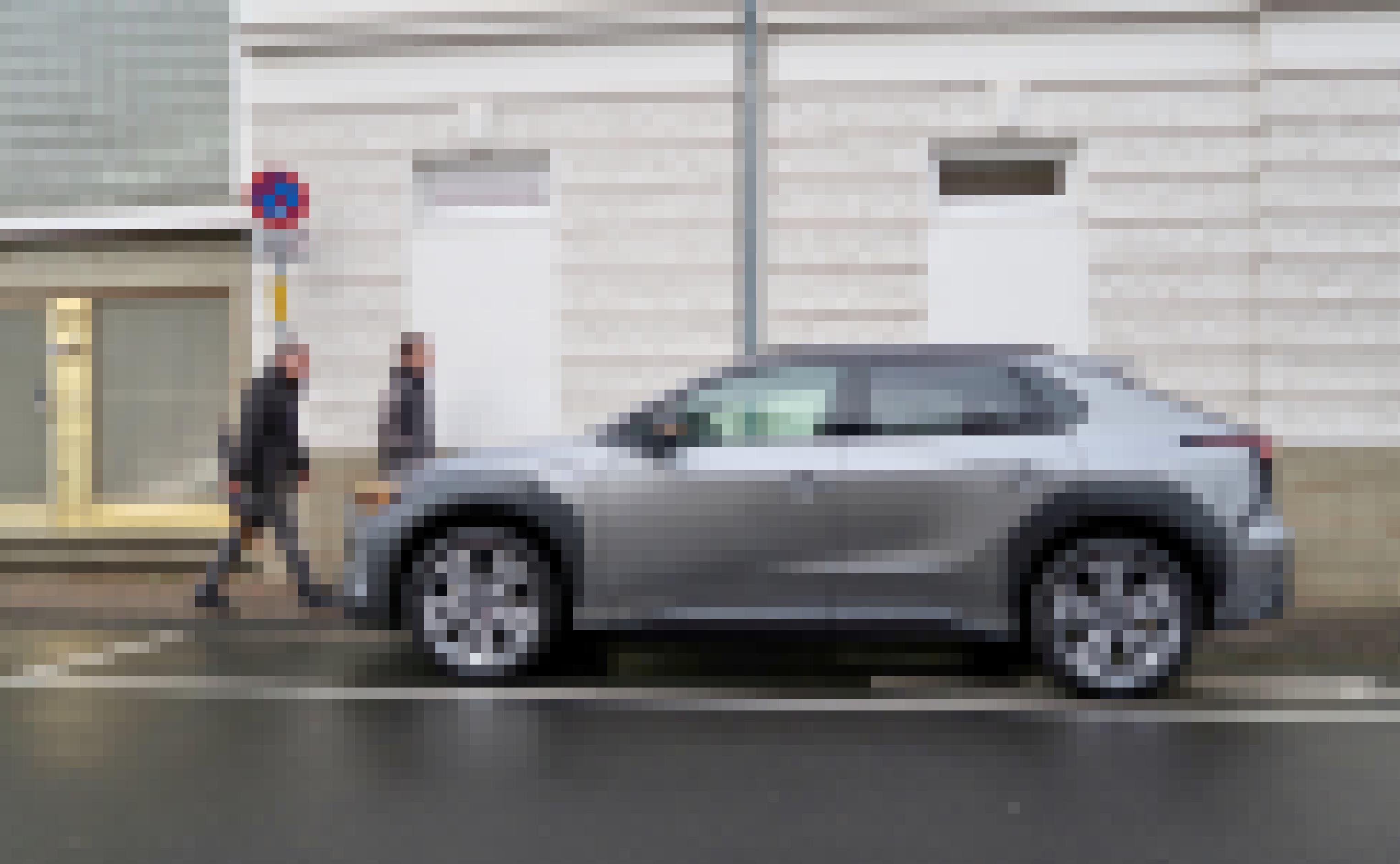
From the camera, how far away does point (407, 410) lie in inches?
432

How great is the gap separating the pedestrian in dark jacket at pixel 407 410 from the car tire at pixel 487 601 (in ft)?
9.93

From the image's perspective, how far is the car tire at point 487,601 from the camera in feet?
24.2

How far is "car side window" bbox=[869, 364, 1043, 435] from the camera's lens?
23.7 ft

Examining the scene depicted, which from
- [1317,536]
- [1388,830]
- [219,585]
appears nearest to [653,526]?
[1388,830]

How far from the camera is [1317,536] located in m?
12.1

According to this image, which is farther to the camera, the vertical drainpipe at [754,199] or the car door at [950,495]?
the vertical drainpipe at [754,199]

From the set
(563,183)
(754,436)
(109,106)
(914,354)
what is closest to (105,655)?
(754,436)

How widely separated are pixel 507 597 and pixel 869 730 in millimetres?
1904

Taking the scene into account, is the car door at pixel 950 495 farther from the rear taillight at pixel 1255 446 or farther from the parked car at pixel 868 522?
the rear taillight at pixel 1255 446

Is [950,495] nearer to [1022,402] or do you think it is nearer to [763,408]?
[1022,402]

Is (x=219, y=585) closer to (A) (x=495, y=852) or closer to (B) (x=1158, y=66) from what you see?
(A) (x=495, y=852)

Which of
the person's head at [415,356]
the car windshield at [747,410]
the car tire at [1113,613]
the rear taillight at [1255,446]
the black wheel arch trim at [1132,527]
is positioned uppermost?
the person's head at [415,356]

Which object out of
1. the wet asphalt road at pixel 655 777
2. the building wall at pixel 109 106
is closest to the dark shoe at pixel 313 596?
the wet asphalt road at pixel 655 777

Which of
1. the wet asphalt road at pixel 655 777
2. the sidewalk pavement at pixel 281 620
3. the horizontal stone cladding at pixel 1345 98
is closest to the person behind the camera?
the wet asphalt road at pixel 655 777
